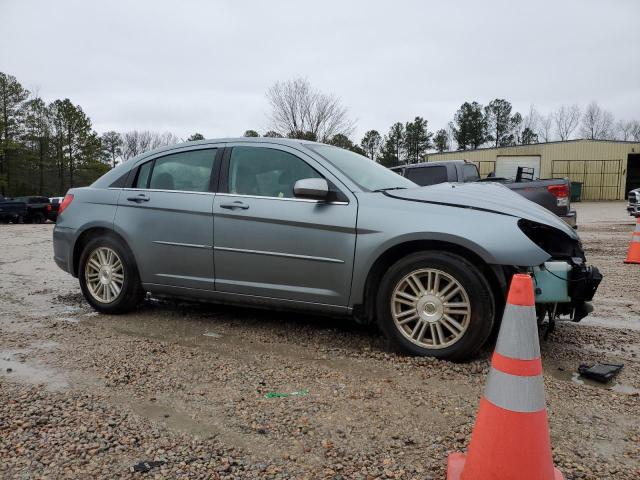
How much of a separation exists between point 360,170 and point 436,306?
1404 millimetres

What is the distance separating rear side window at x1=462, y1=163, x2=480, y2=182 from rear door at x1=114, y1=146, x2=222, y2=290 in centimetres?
618

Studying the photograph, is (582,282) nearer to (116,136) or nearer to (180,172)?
(180,172)

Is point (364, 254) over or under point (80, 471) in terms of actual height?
over

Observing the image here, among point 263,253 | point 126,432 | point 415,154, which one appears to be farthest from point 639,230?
point 415,154

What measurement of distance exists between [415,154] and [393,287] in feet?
203

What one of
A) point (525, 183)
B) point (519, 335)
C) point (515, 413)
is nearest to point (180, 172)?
point (519, 335)

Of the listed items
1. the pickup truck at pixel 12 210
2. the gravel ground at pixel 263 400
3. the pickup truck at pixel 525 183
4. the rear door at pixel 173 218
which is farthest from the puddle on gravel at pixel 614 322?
the pickup truck at pixel 12 210

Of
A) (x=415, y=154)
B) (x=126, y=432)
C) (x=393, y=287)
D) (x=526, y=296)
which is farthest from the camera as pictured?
(x=415, y=154)

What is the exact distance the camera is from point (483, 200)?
3631 millimetres

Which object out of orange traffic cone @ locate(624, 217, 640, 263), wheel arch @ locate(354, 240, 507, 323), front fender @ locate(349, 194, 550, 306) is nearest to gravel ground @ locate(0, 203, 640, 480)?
wheel arch @ locate(354, 240, 507, 323)

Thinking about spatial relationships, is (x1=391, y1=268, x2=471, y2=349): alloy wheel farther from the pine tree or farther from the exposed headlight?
the pine tree

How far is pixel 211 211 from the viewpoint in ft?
14.0

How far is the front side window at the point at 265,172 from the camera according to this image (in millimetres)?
4125

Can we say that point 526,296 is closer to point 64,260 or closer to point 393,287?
point 393,287
